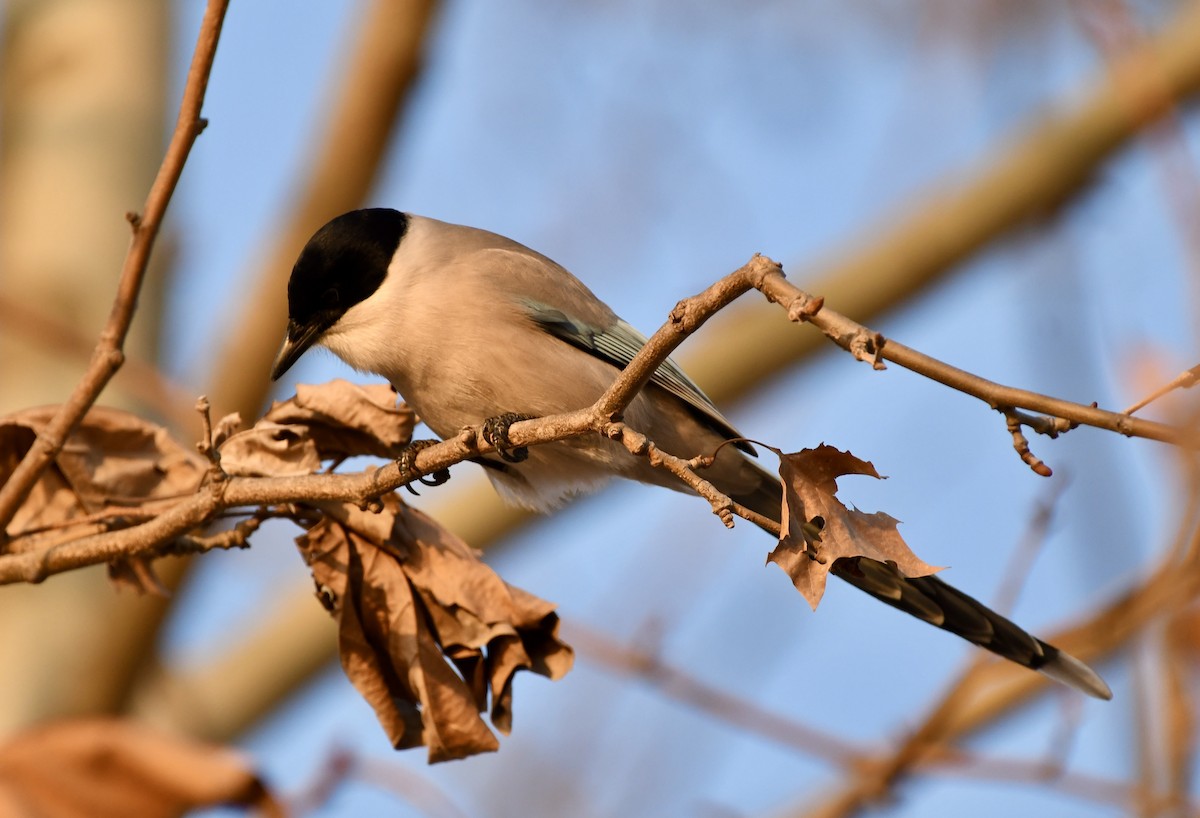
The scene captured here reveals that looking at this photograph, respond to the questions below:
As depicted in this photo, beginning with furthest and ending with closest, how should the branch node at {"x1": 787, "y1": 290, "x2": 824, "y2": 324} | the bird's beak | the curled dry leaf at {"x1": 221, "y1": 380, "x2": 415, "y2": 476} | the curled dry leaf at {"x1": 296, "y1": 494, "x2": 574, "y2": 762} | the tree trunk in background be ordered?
the tree trunk in background
the bird's beak
the curled dry leaf at {"x1": 221, "y1": 380, "x2": 415, "y2": 476}
the curled dry leaf at {"x1": 296, "y1": 494, "x2": 574, "y2": 762}
the branch node at {"x1": 787, "y1": 290, "x2": 824, "y2": 324}

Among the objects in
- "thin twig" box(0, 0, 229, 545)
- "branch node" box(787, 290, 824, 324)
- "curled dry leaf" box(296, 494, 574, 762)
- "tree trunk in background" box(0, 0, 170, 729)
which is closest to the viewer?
"branch node" box(787, 290, 824, 324)

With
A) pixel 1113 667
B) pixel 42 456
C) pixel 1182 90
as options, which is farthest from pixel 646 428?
pixel 1182 90

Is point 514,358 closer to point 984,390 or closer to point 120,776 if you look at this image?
point 120,776

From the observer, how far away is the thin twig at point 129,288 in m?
2.82

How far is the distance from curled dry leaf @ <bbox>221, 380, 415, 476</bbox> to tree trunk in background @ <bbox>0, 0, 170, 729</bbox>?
7.77 feet

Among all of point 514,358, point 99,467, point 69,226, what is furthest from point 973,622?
point 69,226

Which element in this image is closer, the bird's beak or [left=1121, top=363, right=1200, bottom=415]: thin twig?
[left=1121, top=363, right=1200, bottom=415]: thin twig

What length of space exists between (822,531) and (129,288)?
5.19ft

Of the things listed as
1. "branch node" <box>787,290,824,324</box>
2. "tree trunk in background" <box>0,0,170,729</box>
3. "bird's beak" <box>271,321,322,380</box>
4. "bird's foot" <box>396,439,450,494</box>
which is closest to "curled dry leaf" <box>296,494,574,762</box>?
"bird's foot" <box>396,439,450,494</box>

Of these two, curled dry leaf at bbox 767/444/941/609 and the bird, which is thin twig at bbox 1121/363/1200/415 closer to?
curled dry leaf at bbox 767/444/941/609

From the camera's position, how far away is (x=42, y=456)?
2811 mm

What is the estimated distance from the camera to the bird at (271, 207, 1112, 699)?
4172mm

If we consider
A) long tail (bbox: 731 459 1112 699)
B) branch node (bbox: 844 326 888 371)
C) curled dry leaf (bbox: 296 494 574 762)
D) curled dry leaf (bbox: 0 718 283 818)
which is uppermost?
branch node (bbox: 844 326 888 371)

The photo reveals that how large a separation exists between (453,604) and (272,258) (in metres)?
3.95
